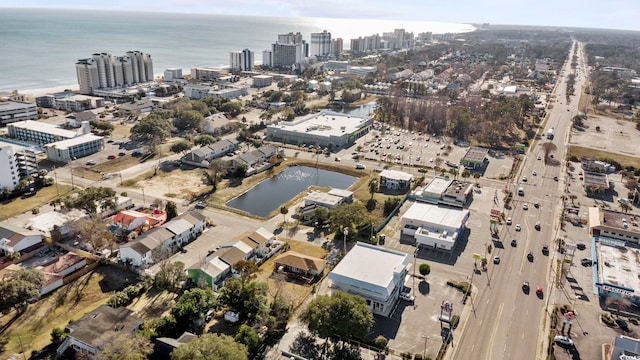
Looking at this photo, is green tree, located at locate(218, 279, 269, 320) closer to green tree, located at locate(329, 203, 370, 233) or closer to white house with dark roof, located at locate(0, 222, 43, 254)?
green tree, located at locate(329, 203, 370, 233)

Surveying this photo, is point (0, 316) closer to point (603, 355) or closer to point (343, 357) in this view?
point (343, 357)

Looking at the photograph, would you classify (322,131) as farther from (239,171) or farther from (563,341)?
(563,341)

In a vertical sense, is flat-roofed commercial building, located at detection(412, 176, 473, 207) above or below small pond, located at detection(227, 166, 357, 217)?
above

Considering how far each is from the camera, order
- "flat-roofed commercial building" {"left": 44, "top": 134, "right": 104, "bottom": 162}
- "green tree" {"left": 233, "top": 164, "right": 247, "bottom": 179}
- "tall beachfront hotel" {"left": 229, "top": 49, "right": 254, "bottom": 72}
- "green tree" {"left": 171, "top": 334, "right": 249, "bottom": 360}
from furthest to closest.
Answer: "tall beachfront hotel" {"left": 229, "top": 49, "right": 254, "bottom": 72}, "flat-roofed commercial building" {"left": 44, "top": 134, "right": 104, "bottom": 162}, "green tree" {"left": 233, "top": 164, "right": 247, "bottom": 179}, "green tree" {"left": 171, "top": 334, "right": 249, "bottom": 360}

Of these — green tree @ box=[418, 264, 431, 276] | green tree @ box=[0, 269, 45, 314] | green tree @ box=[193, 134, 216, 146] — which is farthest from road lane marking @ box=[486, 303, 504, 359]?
green tree @ box=[193, 134, 216, 146]

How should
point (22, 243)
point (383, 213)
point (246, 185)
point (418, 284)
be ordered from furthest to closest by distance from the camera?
point (246, 185) < point (383, 213) < point (22, 243) < point (418, 284)

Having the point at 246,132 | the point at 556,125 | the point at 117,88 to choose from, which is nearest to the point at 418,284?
the point at 246,132

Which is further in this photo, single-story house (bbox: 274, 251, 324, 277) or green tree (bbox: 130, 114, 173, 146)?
green tree (bbox: 130, 114, 173, 146)
